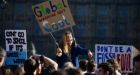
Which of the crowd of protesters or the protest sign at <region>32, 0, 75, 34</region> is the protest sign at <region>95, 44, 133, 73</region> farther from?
the crowd of protesters

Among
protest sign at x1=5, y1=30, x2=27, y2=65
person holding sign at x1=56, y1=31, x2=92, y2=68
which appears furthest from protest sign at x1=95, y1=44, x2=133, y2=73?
person holding sign at x1=56, y1=31, x2=92, y2=68

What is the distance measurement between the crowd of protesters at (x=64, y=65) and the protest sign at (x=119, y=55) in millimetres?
2710

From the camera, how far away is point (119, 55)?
13.7 metres

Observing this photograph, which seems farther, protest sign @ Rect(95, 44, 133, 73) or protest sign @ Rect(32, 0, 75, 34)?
protest sign @ Rect(32, 0, 75, 34)

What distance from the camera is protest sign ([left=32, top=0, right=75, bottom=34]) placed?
45.8 feet

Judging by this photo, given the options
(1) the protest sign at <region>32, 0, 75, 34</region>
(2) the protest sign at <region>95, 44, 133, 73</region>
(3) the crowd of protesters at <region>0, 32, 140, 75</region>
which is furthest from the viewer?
(1) the protest sign at <region>32, 0, 75, 34</region>

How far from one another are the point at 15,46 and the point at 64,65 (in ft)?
17.9

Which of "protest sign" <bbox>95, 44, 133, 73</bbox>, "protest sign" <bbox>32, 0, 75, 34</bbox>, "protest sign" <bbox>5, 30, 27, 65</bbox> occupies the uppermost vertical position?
"protest sign" <bbox>32, 0, 75, 34</bbox>

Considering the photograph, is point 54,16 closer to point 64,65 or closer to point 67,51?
point 67,51

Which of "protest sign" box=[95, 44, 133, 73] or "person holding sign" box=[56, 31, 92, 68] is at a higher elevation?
"person holding sign" box=[56, 31, 92, 68]

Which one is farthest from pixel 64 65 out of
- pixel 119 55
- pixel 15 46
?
pixel 15 46

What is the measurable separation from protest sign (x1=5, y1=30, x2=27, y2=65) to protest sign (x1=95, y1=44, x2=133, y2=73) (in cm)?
159

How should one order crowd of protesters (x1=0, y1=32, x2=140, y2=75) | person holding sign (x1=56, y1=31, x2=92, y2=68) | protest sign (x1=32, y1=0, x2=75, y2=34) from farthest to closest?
protest sign (x1=32, y1=0, x2=75, y2=34), person holding sign (x1=56, y1=31, x2=92, y2=68), crowd of protesters (x1=0, y1=32, x2=140, y2=75)

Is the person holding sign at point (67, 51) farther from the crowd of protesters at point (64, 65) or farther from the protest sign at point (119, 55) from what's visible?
the protest sign at point (119, 55)
